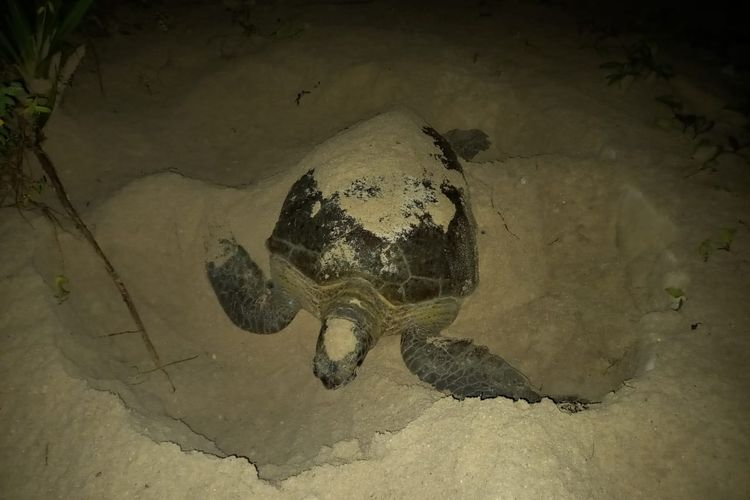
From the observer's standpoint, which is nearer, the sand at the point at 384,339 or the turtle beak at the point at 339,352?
the sand at the point at 384,339

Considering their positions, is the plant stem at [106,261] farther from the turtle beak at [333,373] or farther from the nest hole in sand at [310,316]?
the turtle beak at [333,373]

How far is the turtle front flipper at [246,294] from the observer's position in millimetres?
2621

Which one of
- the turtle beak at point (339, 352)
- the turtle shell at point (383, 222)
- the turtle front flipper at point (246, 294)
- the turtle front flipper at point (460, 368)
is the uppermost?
the turtle shell at point (383, 222)

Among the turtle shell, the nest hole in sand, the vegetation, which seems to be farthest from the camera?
the vegetation

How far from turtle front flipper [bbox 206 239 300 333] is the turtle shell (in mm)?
Result: 305

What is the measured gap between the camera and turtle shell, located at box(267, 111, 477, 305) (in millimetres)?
2328

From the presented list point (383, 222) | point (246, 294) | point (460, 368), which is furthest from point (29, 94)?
point (460, 368)

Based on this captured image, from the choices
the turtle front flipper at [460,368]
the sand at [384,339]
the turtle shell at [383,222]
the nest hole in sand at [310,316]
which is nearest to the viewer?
the sand at [384,339]

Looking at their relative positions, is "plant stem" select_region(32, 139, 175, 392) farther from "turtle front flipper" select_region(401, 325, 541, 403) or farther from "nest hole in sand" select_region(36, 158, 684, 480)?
"turtle front flipper" select_region(401, 325, 541, 403)

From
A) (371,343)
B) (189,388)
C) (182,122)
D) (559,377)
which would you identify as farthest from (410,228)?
(182,122)

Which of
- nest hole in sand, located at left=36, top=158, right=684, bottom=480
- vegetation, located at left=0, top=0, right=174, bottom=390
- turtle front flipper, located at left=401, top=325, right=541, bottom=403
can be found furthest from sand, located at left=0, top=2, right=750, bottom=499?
vegetation, located at left=0, top=0, right=174, bottom=390

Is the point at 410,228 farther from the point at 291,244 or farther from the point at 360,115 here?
the point at 360,115

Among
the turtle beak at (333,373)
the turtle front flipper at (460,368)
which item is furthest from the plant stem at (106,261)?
the turtle front flipper at (460,368)

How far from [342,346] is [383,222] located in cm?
75
